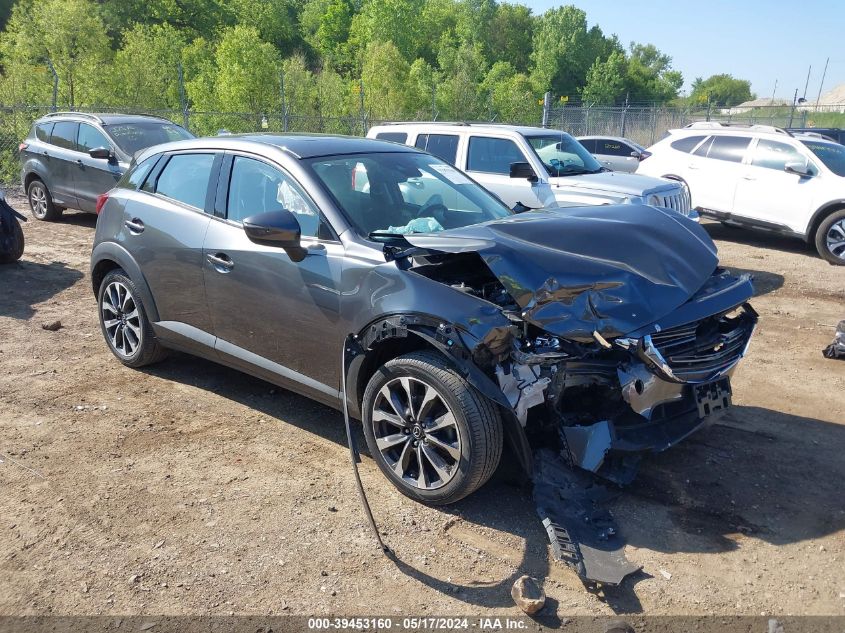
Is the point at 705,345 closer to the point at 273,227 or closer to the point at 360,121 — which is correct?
the point at 273,227

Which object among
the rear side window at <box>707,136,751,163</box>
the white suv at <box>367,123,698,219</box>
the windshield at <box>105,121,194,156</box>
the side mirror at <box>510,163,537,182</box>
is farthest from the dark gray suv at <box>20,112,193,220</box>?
the rear side window at <box>707,136,751,163</box>

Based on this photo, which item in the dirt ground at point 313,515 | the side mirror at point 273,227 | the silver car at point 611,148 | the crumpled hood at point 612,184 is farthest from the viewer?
the silver car at point 611,148

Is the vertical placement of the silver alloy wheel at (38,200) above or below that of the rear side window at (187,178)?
below

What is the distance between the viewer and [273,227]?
385cm

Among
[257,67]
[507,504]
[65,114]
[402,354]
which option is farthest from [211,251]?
[257,67]

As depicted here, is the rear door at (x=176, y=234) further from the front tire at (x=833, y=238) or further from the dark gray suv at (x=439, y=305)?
the front tire at (x=833, y=238)

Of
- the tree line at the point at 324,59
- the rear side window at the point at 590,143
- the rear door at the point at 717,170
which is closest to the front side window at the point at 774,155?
the rear door at the point at 717,170

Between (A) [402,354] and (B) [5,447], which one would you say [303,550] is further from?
(B) [5,447]

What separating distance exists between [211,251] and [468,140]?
5466mm

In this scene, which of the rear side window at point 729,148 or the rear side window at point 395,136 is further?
Result: the rear side window at point 729,148

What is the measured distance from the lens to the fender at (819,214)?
10.4 meters

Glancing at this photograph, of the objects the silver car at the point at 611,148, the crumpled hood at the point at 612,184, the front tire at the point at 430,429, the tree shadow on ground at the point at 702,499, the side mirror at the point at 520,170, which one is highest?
the side mirror at the point at 520,170

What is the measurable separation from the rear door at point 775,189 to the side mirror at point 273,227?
9.35 m

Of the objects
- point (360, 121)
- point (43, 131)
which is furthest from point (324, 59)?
point (43, 131)
